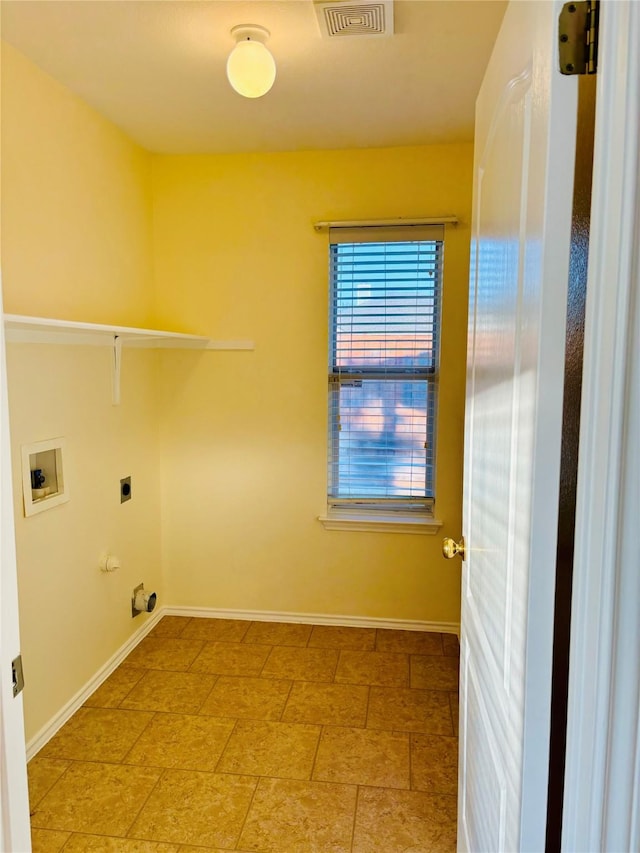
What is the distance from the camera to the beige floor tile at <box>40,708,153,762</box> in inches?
84.0

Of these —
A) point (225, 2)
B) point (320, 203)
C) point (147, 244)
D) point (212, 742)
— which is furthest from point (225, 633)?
point (225, 2)

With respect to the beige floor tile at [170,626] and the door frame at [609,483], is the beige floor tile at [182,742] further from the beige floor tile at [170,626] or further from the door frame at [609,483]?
the door frame at [609,483]

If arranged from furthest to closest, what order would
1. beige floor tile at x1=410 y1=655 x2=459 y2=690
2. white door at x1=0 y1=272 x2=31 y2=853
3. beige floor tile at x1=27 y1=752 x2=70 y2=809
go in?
beige floor tile at x1=410 y1=655 x2=459 y2=690 → beige floor tile at x1=27 y1=752 x2=70 y2=809 → white door at x1=0 y1=272 x2=31 y2=853

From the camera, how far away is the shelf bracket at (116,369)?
8.19 feet

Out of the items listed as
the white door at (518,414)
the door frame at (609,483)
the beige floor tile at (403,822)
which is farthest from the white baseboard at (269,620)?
the door frame at (609,483)

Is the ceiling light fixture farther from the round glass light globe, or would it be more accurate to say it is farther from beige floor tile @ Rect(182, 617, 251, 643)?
beige floor tile @ Rect(182, 617, 251, 643)

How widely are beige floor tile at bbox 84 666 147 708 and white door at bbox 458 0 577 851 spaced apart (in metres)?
1.73

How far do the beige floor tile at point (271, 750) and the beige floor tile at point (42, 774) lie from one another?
58 cm

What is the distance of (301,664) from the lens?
2.77m

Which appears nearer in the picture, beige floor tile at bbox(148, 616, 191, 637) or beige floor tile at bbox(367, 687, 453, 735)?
beige floor tile at bbox(367, 687, 453, 735)

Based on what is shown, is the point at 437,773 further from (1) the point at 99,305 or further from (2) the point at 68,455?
(1) the point at 99,305

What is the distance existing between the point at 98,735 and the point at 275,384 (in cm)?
180

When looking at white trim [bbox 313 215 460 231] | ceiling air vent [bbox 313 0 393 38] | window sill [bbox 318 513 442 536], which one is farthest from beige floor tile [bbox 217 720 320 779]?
ceiling air vent [bbox 313 0 393 38]

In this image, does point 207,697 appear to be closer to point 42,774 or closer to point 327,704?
point 327,704
